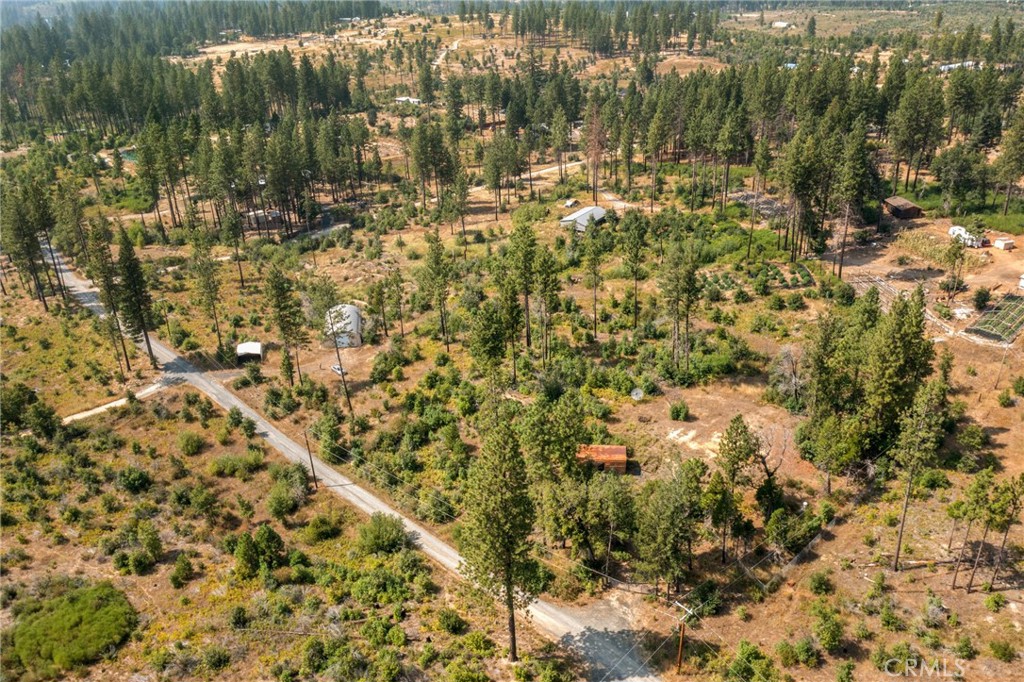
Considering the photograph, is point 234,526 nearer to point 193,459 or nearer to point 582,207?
point 193,459

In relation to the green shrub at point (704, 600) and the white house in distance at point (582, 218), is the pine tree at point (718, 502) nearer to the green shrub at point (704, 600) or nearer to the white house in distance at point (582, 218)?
the green shrub at point (704, 600)

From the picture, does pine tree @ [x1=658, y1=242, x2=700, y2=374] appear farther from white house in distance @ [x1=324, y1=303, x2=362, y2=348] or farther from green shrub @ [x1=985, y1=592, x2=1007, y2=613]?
white house in distance @ [x1=324, y1=303, x2=362, y2=348]

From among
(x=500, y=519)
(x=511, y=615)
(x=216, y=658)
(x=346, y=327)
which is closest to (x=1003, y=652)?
(x=511, y=615)

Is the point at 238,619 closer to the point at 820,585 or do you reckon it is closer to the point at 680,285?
the point at 820,585

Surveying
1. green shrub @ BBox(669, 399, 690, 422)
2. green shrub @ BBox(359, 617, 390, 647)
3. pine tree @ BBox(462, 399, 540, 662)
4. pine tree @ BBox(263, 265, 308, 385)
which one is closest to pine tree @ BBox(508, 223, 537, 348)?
green shrub @ BBox(669, 399, 690, 422)

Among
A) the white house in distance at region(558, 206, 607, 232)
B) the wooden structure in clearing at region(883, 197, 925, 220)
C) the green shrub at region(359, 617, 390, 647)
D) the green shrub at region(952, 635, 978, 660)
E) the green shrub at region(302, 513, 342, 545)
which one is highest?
the wooden structure in clearing at region(883, 197, 925, 220)

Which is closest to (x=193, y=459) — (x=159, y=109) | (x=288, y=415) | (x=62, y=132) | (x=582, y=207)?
(x=288, y=415)
